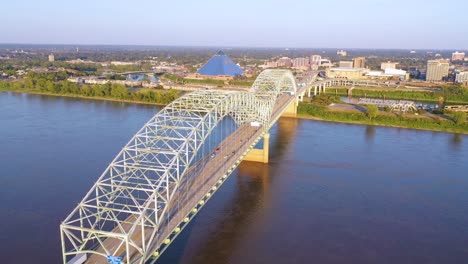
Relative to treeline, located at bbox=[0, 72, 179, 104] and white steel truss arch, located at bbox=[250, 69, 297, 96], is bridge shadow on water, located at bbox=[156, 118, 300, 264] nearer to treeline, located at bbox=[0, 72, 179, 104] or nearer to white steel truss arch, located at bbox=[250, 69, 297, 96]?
white steel truss arch, located at bbox=[250, 69, 297, 96]

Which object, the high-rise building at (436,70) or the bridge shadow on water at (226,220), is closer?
the bridge shadow on water at (226,220)

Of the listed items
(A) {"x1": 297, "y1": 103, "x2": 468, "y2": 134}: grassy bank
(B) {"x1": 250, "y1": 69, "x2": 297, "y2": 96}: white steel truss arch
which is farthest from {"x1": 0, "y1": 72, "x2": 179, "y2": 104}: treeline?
(A) {"x1": 297, "y1": 103, "x2": 468, "y2": 134}: grassy bank

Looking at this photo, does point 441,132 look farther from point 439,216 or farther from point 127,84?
point 127,84

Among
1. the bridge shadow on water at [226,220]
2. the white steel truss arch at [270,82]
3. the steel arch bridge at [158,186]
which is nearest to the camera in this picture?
the steel arch bridge at [158,186]

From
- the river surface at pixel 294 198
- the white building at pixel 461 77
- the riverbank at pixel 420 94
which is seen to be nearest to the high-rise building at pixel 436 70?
the white building at pixel 461 77

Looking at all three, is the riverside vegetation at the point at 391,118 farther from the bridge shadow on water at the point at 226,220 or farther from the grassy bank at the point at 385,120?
the bridge shadow on water at the point at 226,220

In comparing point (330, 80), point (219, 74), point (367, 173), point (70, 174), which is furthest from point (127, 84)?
point (367, 173)
